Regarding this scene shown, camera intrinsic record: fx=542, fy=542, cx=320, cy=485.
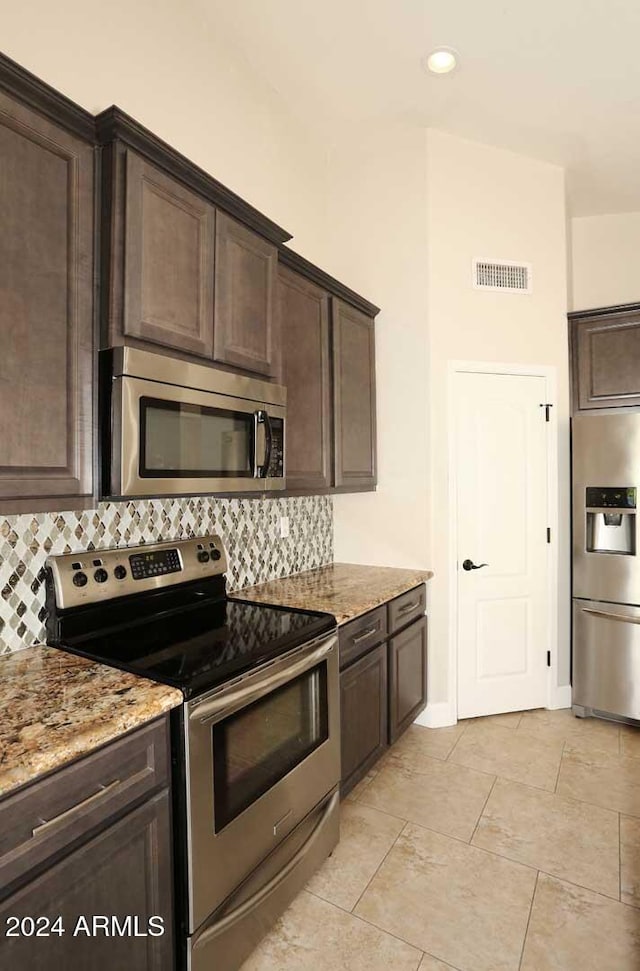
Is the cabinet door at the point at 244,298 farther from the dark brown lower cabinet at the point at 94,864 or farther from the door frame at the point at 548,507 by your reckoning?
the door frame at the point at 548,507

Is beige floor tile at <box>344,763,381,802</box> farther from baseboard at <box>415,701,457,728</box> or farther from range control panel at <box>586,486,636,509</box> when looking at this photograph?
range control panel at <box>586,486,636,509</box>

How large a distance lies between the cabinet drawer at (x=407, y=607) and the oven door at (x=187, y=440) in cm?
96

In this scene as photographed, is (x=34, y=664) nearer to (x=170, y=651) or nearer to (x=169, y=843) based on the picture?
(x=170, y=651)

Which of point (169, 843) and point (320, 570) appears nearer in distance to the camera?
point (169, 843)

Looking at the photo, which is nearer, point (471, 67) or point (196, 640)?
point (196, 640)

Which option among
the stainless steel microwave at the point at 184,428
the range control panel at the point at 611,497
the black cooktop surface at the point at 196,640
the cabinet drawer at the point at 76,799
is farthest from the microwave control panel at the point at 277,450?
the range control panel at the point at 611,497

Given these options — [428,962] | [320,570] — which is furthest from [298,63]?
[428,962]

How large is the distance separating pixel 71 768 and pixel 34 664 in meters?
0.51

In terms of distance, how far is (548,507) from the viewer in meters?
3.37

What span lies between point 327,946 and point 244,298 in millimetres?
2209

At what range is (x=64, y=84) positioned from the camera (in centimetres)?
182

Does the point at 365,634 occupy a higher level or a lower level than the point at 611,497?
lower

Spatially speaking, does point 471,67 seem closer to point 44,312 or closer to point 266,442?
point 266,442

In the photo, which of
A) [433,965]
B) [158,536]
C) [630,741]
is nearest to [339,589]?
[158,536]
